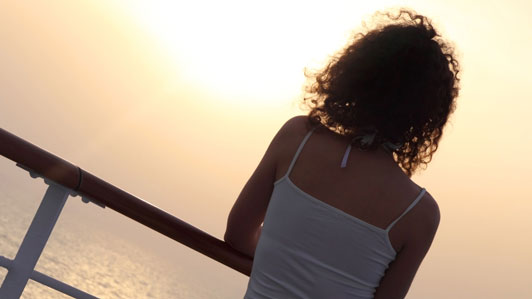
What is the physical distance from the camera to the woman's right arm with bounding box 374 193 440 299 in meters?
1.38

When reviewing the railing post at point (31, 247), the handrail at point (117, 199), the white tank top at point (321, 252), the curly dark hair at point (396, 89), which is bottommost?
the railing post at point (31, 247)

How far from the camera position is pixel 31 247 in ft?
4.82

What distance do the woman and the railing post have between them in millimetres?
455

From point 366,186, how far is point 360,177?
0.02 metres

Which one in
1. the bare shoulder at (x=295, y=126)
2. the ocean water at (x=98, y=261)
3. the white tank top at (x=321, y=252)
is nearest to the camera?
the white tank top at (x=321, y=252)

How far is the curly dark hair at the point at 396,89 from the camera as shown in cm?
141

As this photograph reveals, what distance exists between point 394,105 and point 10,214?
120051mm

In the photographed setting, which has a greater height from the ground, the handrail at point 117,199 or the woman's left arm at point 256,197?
the woman's left arm at point 256,197

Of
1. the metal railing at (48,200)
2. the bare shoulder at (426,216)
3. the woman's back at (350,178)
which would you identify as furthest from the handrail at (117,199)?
the bare shoulder at (426,216)

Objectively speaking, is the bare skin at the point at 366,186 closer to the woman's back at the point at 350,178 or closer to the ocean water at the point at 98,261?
the woman's back at the point at 350,178

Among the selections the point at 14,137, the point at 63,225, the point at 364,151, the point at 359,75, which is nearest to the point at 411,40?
the point at 359,75

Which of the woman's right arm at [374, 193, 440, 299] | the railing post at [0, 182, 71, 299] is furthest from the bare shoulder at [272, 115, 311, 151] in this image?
the railing post at [0, 182, 71, 299]

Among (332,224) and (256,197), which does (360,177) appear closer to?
(332,224)

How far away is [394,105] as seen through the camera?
141 cm
